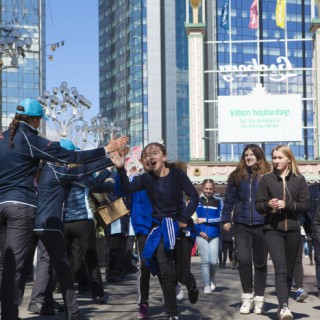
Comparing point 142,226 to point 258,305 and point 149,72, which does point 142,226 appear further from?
point 149,72

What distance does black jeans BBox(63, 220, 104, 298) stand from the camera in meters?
10.1

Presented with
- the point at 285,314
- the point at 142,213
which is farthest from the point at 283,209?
the point at 142,213

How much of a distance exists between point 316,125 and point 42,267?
43970 mm

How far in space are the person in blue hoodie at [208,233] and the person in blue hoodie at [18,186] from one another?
17.5 feet

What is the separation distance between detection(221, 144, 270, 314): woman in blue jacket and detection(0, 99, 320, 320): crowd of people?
0.4 inches

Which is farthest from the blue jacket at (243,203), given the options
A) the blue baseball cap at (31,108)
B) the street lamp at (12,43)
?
the street lamp at (12,43)

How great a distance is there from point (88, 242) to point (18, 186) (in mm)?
3124

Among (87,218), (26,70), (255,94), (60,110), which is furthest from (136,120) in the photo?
(87,218)

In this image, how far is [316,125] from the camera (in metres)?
51.8

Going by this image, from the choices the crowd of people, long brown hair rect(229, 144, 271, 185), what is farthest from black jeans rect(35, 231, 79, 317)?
long brown hair rect(229, 144, 271, 185)

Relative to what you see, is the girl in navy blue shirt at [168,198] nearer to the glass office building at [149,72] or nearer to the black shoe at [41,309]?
the black shoe at [41,309]

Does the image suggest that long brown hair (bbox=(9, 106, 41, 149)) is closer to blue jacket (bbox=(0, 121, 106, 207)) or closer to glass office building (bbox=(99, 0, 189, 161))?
blue jacket (bbox=(0, 121, 106, 207))

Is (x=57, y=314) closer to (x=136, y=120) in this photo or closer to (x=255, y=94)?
(x=255, y=94)

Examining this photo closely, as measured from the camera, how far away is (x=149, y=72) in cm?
12375
